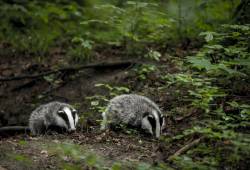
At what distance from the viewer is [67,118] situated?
7.52 metres

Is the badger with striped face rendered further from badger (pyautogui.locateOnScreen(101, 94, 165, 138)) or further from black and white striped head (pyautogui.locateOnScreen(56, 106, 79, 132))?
badger (pyautogui.locateOnScreen(101, 94, 165, 138))

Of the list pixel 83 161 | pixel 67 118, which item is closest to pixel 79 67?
pixel 67 118

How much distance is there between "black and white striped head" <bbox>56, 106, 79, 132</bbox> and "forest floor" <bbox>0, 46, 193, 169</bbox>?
6.1 inches

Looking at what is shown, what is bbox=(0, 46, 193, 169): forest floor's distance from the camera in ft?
20.0

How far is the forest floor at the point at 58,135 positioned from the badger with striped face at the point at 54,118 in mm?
221

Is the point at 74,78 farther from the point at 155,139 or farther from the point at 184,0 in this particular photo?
the point at 155,139

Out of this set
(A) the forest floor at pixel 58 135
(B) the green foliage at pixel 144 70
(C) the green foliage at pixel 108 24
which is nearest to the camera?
(A) the forest floor at pixel 58 135

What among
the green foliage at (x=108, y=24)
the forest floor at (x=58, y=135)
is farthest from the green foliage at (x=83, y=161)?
the green foliage at (x=108, y=24)

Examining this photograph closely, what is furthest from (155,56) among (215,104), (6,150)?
(6,150)

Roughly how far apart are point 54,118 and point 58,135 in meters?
0.40

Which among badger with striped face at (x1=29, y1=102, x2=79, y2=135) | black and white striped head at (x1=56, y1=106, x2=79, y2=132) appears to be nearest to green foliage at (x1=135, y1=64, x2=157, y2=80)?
badger with striped face at (x1=29, y1=102, x2=79, y2=135)

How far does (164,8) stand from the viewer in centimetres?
1143

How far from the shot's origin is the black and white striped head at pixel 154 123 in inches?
274

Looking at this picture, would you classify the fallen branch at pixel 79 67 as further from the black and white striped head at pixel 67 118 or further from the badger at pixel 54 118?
the black and white striped head at pixel 67 118
